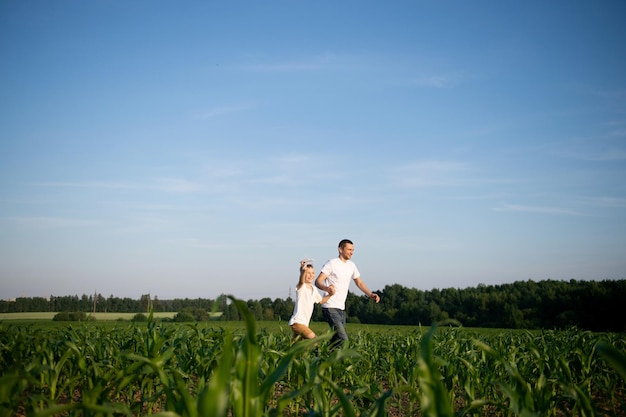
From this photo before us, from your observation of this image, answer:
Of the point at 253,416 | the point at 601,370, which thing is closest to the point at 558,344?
the point at 601,370

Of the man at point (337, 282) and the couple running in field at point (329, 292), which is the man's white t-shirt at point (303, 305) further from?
the man at point (337, 282)

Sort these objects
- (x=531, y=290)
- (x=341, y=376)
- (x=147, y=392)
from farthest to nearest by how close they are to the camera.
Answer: (x=531, y=290), (x=341, y=376), (x=147, y=392)

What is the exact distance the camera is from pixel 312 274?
8.80 meters

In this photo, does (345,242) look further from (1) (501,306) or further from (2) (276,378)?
(1) (501,306)

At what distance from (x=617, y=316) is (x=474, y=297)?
9892 millimetres

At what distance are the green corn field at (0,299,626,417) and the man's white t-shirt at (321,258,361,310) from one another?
1031mm

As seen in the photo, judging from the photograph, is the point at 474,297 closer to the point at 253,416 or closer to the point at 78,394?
the point at 78,394

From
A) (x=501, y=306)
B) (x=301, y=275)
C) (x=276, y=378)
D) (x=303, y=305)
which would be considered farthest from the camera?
(x=501, y=306)

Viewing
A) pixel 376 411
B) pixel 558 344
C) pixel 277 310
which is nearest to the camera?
pixel 376 411

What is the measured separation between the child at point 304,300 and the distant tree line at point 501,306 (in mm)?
12937

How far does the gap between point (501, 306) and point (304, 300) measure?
28.4 metres

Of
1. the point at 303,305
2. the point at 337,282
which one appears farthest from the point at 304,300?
the point at 337,282

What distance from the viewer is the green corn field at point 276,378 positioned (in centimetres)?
216

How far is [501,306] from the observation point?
32719 millimetres
